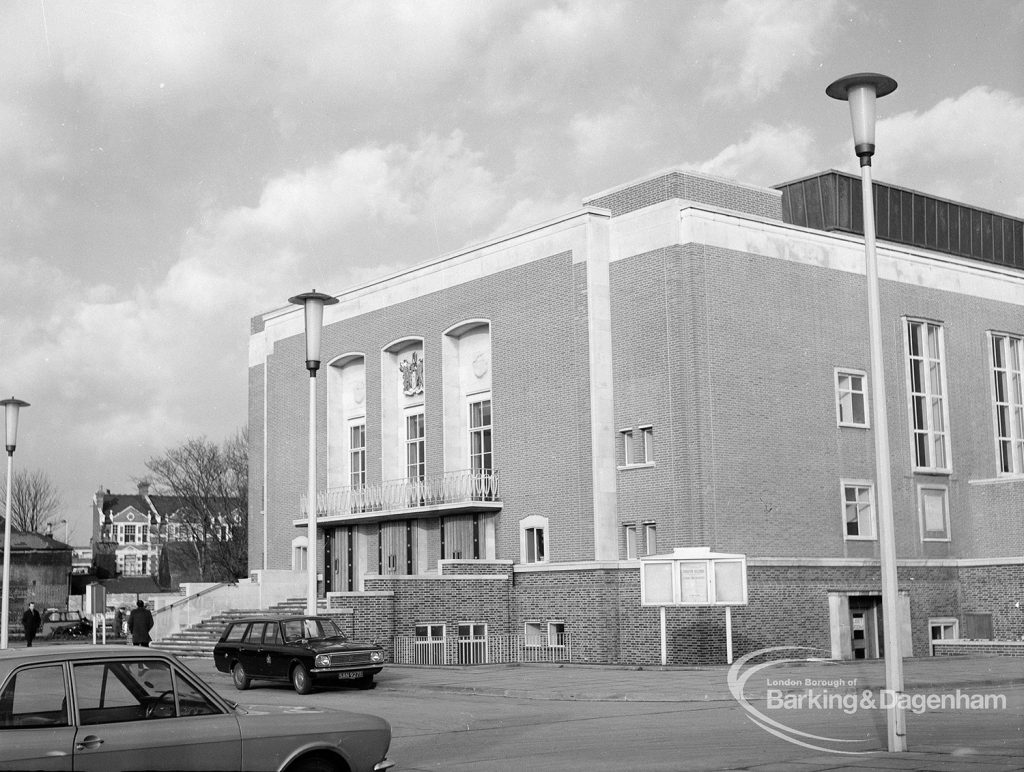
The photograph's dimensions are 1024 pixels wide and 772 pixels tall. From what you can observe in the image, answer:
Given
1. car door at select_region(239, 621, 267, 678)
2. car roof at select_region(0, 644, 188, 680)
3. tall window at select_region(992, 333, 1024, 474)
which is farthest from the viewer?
tall window at select_region(992, 333, 1024, 474)

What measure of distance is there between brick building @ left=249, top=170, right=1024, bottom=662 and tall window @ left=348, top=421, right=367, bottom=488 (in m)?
0.92

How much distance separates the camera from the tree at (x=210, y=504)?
78.8 m

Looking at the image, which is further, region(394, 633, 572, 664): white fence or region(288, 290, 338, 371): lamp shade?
region(394, 633, 572, 664): white fence

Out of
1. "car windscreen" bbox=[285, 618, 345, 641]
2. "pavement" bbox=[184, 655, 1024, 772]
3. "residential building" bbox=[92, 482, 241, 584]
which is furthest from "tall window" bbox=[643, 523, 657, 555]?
"residential building" bbox=[92, 482, 241, 584]

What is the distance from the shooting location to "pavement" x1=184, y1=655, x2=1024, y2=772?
21125 millimetres

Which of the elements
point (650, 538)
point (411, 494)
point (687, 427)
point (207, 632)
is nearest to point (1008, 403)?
point (687, 427)

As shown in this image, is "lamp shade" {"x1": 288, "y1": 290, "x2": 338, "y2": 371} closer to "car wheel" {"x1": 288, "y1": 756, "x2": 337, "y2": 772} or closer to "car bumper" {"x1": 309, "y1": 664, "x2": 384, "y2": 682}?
"car bumper" {"x1": 309, "y1": 664, "x2": 384, "y2": 682}

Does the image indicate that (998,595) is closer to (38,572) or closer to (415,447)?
(415,447)

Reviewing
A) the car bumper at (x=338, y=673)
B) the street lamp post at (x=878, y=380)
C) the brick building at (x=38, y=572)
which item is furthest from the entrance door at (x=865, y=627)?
the brick building at (x=38, y=572)

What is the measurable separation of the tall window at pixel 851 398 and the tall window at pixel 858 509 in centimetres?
176

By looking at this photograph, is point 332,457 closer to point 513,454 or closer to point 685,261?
point 513,454

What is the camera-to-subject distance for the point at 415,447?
3984cm

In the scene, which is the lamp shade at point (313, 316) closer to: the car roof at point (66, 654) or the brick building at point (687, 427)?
the brick building at point (687, 427)

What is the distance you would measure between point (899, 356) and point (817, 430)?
13.9ft
